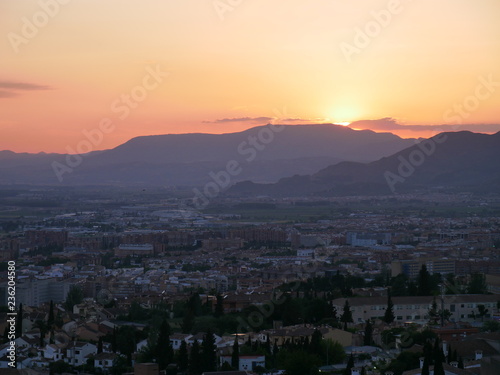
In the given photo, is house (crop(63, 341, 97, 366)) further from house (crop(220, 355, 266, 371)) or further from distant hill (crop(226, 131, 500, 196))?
distant hill (crop(226, 131, 500, 196))

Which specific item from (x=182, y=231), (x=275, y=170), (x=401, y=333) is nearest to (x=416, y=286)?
(x=401, y=333)

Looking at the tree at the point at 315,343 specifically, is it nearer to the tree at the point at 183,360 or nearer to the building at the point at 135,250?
the tree at the point at 183,360

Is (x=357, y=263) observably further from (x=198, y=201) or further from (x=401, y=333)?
(x=198, y=201)

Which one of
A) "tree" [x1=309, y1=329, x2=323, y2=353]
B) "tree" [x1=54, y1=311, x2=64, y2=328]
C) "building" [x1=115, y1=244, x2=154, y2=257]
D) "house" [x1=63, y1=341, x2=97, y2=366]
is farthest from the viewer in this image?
"building" [x1=115, y1=244, x2=154, y2=257]

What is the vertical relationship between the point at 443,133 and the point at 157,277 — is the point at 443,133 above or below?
above

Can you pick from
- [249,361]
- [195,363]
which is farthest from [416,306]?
[195,363]

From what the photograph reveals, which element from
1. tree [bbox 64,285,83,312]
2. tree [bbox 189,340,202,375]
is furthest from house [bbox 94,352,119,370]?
tree [bbox 64,285,83,312]
